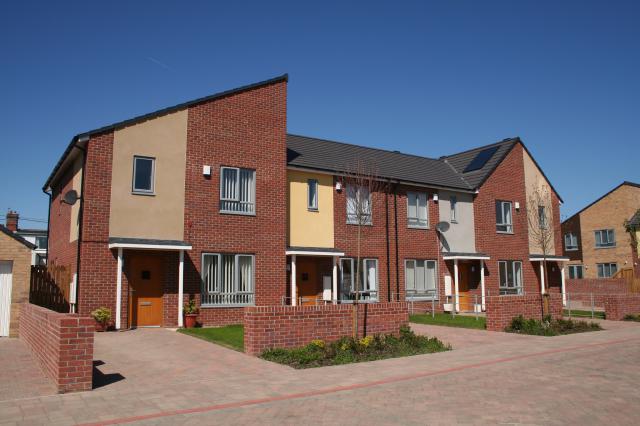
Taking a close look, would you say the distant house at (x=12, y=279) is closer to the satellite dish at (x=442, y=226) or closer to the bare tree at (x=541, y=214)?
the satellite dish at (x=442, y=226)

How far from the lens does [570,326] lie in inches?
712

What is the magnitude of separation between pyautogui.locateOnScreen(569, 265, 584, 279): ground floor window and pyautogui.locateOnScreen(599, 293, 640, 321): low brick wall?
73.5ft

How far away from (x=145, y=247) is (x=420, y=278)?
12.7 m

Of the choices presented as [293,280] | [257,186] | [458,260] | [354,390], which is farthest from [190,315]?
[458,260]

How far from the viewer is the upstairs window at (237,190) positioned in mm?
19109

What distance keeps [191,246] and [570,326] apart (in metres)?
12.5

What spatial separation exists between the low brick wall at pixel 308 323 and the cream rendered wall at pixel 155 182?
6484 millimetres

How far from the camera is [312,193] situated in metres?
21.9

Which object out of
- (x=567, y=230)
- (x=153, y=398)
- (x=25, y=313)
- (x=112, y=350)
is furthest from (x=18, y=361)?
(x=567, y=230)

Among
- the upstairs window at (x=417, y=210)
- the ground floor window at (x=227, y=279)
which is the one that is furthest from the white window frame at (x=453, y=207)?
the ground floor window at (x=227, y=279)

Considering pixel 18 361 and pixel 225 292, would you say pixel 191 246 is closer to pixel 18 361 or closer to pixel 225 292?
pixel 225 292

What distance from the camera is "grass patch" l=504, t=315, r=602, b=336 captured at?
670 inches

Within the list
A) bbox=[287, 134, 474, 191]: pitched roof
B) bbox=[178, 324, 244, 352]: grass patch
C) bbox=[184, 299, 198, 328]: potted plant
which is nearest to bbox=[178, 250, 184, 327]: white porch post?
bbox=[184, 299, 198, 328]: potted plant

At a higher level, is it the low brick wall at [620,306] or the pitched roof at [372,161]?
the pitched roof at [372,161]
